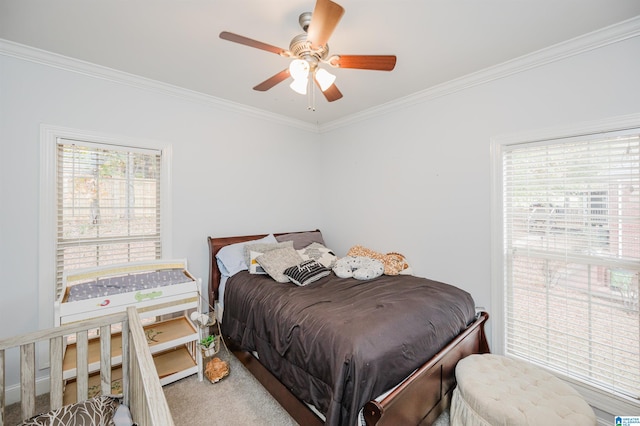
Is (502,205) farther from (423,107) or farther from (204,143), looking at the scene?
(204,143)

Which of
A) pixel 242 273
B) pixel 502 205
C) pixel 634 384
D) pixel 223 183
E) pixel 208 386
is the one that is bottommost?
pixel 208 386

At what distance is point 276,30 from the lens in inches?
72.6

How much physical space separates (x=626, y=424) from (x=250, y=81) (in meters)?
3.89

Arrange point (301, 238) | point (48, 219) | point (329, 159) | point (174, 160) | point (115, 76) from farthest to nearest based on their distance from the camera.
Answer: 1. point (329, 159)
2. point (301, 238)
3. point (174, 160)
4. point (115, 76)
5. point (48, 219)

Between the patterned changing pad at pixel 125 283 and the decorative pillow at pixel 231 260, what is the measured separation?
0.45 metres

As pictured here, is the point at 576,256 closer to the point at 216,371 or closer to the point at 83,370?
the point at 216,371

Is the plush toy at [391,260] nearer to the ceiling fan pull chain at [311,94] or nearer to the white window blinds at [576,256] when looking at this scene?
the white window blinds at [576,256]

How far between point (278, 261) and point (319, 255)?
619mm

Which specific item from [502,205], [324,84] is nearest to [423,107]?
[502,205]

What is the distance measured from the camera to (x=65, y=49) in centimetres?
204

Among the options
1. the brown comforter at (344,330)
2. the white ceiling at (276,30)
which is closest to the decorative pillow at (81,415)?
the brown comforter at (344,330)

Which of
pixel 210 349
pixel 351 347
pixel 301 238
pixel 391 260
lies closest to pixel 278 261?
pixel 301 238

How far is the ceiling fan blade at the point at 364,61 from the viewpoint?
1635 millimetres

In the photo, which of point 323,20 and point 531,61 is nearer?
point 323,20
